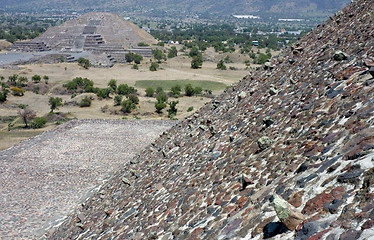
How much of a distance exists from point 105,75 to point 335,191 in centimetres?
7710

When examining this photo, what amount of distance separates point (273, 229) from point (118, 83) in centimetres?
6679

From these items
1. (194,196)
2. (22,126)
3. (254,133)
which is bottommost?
(22,126)

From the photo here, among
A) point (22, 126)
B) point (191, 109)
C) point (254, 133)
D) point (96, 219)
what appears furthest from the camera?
point (191, 109)

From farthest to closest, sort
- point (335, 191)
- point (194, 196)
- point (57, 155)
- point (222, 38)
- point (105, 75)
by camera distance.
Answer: point (222, 38)
point (105, 75)
point (57, 155)
point (194, 196)
point (335, 191)

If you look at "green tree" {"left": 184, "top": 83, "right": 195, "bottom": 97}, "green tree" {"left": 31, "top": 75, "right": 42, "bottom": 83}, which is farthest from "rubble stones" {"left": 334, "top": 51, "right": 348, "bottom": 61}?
"green tree" {"left": 31, "top": 75, "right": 42, "bottom": 83}

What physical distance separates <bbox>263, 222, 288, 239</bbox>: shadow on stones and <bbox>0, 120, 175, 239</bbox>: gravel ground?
1218 centimetres

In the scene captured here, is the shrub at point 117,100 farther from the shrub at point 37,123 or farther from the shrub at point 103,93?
the shrub at point 37,123

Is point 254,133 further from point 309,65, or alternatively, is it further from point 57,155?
point 57,155

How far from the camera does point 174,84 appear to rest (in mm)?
69625

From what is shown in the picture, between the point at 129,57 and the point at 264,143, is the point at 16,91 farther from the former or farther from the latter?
the point at 264,143

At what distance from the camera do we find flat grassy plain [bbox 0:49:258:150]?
1725 inches

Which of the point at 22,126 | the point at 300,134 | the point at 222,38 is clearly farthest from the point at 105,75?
the point at 222,38

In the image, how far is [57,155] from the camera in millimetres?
23594

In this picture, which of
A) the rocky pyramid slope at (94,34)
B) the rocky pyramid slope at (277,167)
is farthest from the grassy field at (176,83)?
the rocky pyramid slope at (277,167)
